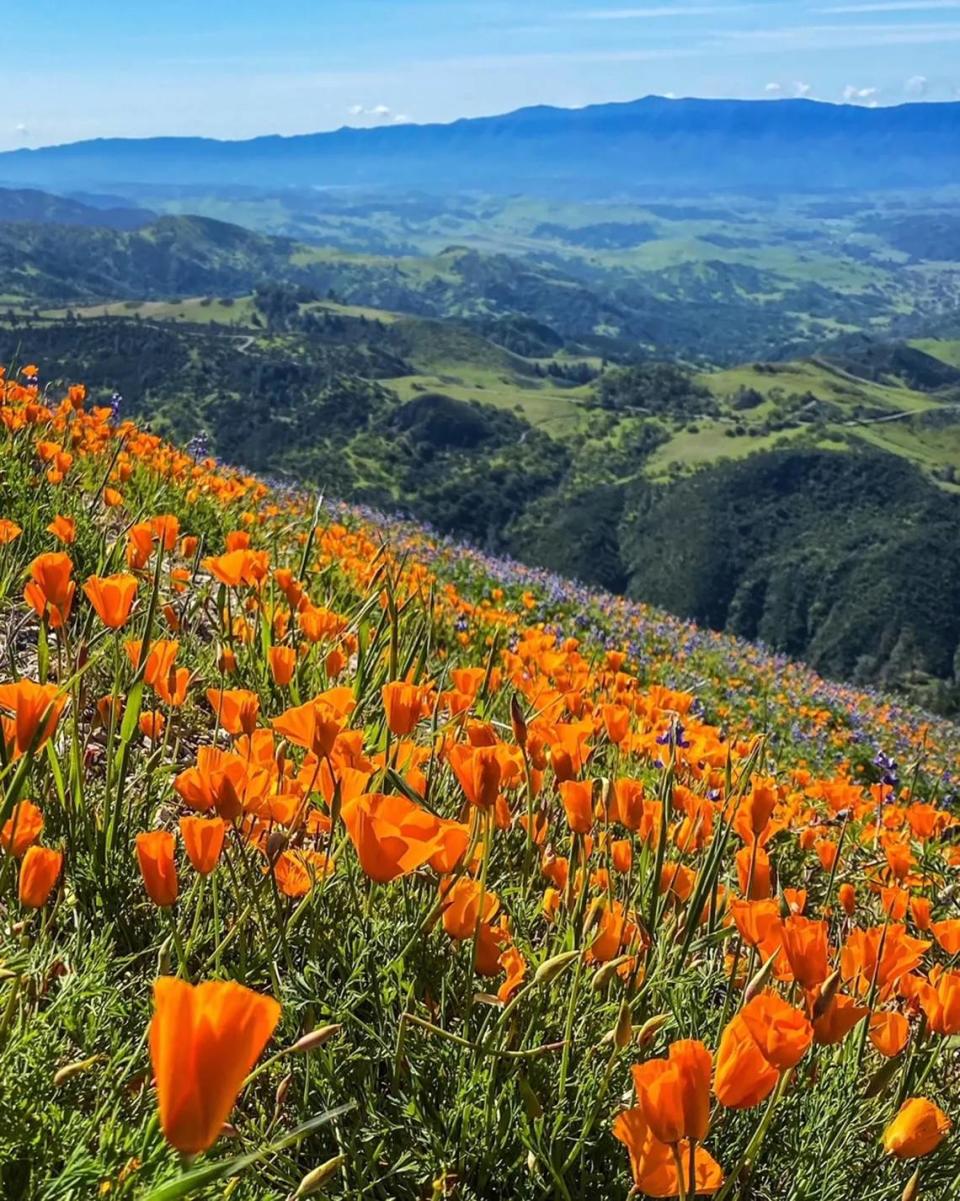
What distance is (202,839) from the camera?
162cm

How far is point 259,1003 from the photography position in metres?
0.86

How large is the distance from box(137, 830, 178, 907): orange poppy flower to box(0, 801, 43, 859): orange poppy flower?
203 millimetres

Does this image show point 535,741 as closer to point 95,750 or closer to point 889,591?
point 95,750

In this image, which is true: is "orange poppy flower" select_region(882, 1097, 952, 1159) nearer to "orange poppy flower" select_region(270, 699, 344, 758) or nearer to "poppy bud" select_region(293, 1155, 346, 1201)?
"poppy bud" select_region(293, 1155, 346, 1201)

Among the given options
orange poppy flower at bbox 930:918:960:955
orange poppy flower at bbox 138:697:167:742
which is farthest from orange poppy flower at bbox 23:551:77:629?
orange poppy flower at bbox 930:918:960:955

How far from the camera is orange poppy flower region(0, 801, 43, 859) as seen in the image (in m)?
1.68

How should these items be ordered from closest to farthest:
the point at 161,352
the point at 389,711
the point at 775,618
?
1. the point at 389,711
2. the point at 775,618
3. the point at 161,352

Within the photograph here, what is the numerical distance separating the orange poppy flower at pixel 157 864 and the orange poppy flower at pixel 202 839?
47 mm

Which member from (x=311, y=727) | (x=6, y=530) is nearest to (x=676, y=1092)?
(x=311, y=727)

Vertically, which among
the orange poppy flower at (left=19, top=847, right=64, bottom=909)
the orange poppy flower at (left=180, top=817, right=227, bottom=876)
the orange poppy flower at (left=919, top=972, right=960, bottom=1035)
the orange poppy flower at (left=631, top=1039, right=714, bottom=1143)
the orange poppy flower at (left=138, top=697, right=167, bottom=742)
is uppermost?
the orange poppy flower at (left=180, top=817, right=227, bottom=876)

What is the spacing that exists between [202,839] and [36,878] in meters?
0.25

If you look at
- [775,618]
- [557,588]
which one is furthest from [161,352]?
[557,588]

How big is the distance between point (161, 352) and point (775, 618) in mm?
110185

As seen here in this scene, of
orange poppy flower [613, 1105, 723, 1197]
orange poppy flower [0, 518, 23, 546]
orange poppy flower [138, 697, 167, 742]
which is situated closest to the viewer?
orange poppy flower [613, 1105, 723, 1197]
